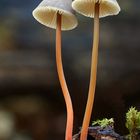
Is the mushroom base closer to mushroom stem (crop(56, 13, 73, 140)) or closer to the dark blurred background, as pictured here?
mushroom stem (crop(56, 13, 73, 140))

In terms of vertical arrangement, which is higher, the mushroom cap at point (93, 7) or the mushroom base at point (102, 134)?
the mushroom cap at point (93, 7)

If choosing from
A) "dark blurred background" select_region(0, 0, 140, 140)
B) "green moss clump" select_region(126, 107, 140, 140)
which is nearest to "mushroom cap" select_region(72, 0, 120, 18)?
"green moss clump" select_region(126, 107, 140, 140)

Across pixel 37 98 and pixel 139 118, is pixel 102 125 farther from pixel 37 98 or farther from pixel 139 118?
pixel 37 98

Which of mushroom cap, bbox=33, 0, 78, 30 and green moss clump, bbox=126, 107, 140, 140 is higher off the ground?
mushroom cap, bbox=33, 0, 78, 30

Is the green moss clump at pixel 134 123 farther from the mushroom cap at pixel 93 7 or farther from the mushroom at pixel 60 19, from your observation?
the mushroom cap at pixel 93 7

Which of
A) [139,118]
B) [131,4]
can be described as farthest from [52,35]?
[139,118]

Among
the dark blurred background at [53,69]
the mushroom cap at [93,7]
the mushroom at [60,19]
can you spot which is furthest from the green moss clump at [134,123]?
the dark blurred background at [53,69]
